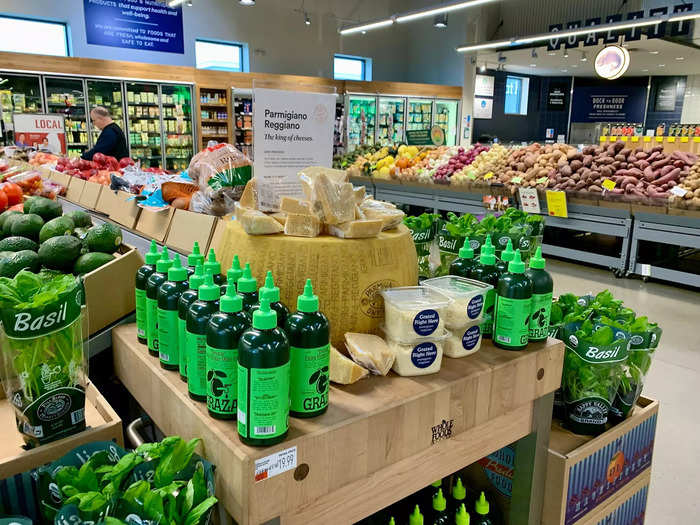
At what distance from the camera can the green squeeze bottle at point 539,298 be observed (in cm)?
140

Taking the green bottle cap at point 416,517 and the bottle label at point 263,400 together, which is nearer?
the bottle label at point 263,400

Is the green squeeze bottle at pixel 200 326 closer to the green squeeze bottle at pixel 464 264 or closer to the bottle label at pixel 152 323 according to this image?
the bottle label at pixel 152 323

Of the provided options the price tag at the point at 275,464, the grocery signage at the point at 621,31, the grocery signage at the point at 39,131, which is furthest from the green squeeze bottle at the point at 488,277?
the grocery signage at the point at 621,31

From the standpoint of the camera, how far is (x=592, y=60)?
13812mm

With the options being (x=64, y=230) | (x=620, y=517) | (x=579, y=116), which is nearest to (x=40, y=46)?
(x=64, y=230)

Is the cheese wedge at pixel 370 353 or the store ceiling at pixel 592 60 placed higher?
the store ceiling at pixel 592 60

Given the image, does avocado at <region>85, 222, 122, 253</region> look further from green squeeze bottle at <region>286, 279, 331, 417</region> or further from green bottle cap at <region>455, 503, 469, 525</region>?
green bottle cap at <region>455, 503, 469, 525</region>

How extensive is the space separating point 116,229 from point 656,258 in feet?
19.8

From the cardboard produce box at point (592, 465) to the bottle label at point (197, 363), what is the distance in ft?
3.27

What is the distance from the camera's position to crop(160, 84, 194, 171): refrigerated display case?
34.2 ft

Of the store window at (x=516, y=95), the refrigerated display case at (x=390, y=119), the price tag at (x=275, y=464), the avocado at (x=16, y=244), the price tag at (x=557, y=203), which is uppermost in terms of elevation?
the store window at (x=516, y=95)

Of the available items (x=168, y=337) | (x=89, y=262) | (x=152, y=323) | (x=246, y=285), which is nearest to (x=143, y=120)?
(x=89, y=262)

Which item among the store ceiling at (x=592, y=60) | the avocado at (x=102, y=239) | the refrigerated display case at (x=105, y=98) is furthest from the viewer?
the store ceiling at (x=592, y=60)

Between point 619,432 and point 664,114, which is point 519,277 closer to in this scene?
point 619,432
